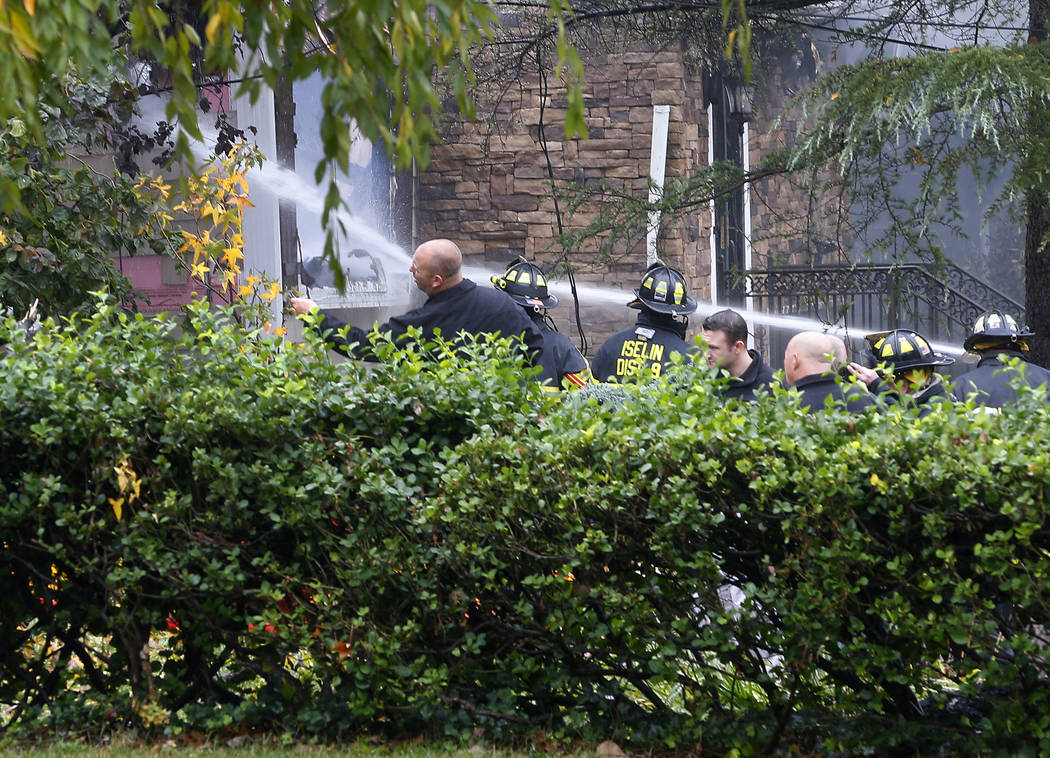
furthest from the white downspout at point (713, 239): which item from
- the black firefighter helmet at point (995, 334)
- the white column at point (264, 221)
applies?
the black firefighter helmet at point (995, 334)

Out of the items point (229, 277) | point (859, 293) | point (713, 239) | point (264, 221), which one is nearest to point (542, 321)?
point (229, 277)

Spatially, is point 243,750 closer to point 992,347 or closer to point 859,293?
point 992,347

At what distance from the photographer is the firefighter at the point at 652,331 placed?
6.83m

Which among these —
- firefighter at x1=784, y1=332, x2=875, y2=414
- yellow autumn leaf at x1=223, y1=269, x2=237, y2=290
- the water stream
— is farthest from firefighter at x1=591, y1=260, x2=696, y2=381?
the water stream

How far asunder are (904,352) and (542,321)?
8.39 ft

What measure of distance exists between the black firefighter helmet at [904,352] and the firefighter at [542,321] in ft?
5.41

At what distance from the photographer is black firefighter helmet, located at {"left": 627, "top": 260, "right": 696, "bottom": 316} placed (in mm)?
6906

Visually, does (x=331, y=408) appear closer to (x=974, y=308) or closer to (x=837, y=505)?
(x=837, y=505)

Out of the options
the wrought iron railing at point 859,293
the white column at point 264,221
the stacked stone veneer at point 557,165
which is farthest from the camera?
the stacked stone veneer at point 557,165

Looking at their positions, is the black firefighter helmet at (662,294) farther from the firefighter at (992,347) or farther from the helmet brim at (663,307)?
the firefighter at (992,347)

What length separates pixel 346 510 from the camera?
151 inches

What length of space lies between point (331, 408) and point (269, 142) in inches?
253

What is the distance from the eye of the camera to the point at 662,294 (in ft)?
22.8

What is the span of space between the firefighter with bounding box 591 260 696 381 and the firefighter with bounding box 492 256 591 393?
171 millimetres
